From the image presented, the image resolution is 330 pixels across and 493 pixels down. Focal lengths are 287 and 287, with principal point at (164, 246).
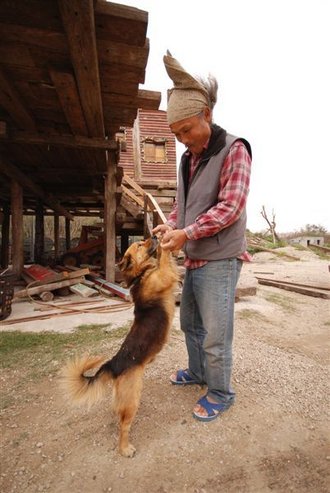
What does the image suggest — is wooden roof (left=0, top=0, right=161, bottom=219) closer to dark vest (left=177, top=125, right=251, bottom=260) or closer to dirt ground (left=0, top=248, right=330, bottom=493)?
dark vest (left=177, top=125, right=251, bottom=260)

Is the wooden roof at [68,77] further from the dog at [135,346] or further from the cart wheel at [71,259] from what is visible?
the cart wheel at [71,259]

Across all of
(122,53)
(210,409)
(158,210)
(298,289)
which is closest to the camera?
(210,409)

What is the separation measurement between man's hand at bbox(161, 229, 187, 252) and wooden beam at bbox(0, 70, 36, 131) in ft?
11.8

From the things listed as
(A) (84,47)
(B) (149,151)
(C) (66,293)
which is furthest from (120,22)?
(B) (149,151)

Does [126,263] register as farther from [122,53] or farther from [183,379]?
[122,53]

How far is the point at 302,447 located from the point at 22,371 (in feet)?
9.12

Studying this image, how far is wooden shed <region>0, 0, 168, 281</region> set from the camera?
3.02 meters

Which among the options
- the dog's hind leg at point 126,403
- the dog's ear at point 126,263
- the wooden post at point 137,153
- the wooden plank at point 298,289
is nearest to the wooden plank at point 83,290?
the dog's ear at point 126,263

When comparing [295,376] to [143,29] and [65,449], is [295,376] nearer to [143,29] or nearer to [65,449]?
[65,449]

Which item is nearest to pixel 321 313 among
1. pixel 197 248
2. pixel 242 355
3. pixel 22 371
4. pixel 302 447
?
pixel 242 355

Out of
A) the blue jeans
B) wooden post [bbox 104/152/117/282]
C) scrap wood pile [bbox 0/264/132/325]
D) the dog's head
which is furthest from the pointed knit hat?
wooden post [bbox 104/152/117/282]

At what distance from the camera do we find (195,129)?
210 cm

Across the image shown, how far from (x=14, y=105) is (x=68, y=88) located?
1261 mm

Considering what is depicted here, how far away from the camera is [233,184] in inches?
79.4
